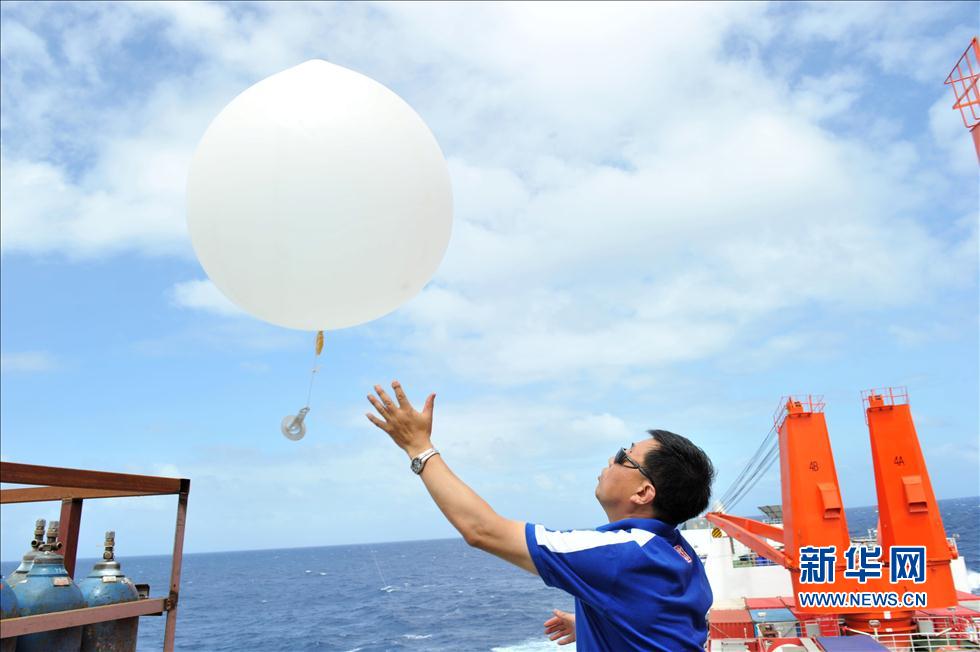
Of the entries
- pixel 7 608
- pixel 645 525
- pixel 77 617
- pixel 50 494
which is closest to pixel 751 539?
pixel 645 525

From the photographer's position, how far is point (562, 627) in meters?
2.87

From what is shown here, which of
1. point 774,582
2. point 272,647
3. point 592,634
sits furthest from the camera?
point 272,647

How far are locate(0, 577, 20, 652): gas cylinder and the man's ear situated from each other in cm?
209

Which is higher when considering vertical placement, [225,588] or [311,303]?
[311,303]

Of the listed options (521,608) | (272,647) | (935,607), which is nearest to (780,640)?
(935,607)

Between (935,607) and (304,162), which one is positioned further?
(935,607)

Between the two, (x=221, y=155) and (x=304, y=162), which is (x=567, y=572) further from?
(x=221, y=155)

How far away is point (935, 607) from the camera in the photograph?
47.9 ft

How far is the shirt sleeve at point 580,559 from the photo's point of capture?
6.64 feet

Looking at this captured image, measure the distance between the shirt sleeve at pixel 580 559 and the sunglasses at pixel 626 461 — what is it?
1.02ft

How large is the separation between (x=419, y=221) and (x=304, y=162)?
0.51m

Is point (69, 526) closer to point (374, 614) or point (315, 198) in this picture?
point (315, 198)

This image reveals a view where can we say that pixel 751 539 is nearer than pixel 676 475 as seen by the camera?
No

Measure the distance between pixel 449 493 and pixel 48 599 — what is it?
62.2 inches
